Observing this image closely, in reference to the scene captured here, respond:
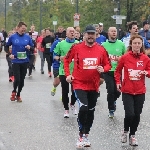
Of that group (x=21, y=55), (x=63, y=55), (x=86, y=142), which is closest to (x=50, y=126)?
Result: (x=63, y=55)

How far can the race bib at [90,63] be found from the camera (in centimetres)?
814

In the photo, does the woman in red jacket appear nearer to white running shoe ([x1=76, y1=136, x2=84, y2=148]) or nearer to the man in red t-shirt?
the man in red t-shirt

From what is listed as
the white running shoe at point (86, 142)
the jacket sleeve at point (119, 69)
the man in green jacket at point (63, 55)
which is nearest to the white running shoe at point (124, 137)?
the white running shoe at point (86, 142)

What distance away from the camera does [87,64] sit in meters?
8.15

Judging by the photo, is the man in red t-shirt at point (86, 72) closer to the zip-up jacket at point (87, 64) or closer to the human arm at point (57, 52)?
the zip-up jacket at point (87, 64)

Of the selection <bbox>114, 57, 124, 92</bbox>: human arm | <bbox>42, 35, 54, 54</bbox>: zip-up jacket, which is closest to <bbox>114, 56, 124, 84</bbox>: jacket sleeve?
<bbox>114, 57, 124, 92</bbox>: human arm

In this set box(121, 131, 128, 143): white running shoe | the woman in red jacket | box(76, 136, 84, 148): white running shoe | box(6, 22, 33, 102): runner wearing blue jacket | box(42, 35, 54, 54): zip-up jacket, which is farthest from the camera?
box(42, 35, 54, 54): zip-up jacket

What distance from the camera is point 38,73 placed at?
888 inches

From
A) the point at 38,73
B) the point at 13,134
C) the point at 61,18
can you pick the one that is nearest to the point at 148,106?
the point at 13,134

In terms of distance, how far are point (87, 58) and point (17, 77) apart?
514 cm

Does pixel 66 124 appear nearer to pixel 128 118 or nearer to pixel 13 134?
pixel 13 134

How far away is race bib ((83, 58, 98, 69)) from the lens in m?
8.14

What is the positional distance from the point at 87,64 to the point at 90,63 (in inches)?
1.9

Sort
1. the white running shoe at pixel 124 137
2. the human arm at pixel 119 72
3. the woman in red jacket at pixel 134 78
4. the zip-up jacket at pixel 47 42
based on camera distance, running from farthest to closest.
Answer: the zip-up jacket at pixel 47 42 < the white running shoe at pixel 124 137 < the human arm at pixel 119 72 < the woman in red jacket at pixel 134 78
